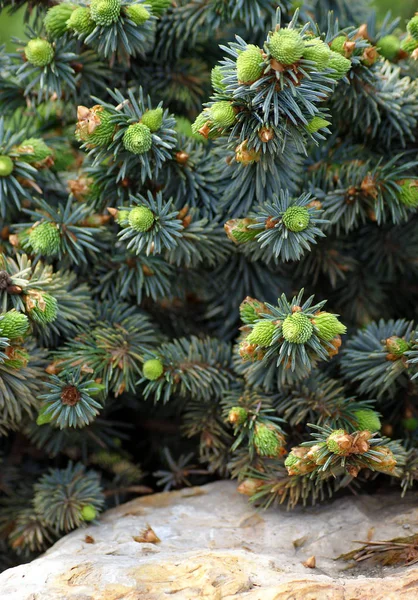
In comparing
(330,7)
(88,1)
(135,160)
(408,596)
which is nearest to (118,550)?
(408,596)

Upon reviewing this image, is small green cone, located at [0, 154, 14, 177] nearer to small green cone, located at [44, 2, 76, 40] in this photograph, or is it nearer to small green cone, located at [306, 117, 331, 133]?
small green cone, located at [44, 2, 76, 40]

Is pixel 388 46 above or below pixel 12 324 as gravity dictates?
above

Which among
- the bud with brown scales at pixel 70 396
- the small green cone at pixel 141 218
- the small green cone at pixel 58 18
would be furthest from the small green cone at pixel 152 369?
the small green cone at pixel 58 18

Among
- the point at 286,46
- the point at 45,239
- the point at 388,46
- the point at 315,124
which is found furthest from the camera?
the point at 388,46

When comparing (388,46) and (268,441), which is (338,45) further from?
(268,441)

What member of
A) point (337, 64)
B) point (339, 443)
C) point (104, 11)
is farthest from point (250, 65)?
point (339, 443)

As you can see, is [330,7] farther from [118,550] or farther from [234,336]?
[118,550]
